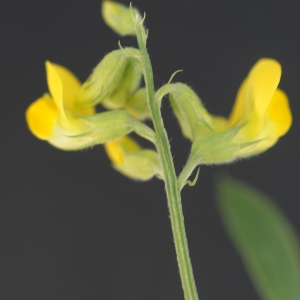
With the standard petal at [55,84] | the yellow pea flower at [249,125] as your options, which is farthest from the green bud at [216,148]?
the standard petal at [55,84]

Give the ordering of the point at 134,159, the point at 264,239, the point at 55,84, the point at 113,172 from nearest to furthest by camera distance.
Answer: the point at 55,84 < the point at 134,159 < the point at 264,239 < the point at 113,172

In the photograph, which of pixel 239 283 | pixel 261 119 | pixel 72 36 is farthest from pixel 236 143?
pixel 239 283

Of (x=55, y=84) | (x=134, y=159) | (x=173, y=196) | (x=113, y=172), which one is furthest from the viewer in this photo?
(x=113, y=172)

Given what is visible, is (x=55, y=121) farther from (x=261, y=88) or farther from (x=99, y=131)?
(x=261, y=88)

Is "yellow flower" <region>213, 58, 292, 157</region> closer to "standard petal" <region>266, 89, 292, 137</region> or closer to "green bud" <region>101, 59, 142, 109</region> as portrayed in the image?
"standard petal" <region>266, 89, 292, 137</region>

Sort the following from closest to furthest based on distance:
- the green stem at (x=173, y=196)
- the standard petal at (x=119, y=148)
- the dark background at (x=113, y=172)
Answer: the green stem at (x=173, y=196), the standard petal at (x=119, y=148), the dark background at (x=113, y=172)

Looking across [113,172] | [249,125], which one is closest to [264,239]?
[249,125]

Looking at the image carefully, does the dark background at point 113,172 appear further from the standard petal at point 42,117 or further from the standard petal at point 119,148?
the standard petal at point 42,117

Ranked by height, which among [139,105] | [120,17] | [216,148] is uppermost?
[120,17]
